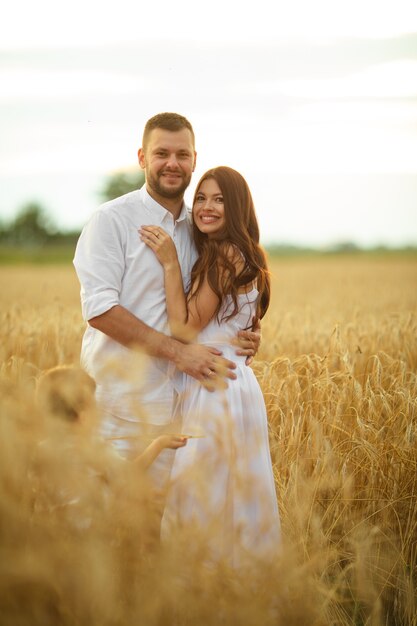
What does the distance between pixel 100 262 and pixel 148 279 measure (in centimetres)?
21

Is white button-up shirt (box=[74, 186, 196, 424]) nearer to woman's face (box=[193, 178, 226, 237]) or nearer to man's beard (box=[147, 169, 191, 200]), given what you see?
man's beard (box=[147, 169, 191, 200])

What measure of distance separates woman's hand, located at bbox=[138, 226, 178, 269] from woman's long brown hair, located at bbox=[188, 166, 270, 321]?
125 mm

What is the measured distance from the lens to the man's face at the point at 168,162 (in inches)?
126

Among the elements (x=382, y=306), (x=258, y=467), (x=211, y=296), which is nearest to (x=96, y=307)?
(x=211, y=296)

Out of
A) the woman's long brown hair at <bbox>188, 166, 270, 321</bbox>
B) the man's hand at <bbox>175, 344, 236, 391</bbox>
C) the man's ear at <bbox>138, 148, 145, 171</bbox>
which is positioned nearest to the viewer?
the man's hand at <bbox>175, 344, 236, 391</bbox>

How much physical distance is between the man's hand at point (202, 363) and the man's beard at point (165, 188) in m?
0.69

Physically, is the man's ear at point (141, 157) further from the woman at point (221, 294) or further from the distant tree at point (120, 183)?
the distant tree at point (120, 183)

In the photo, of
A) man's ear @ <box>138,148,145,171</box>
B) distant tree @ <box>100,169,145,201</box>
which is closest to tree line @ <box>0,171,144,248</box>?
distant tree @ <box>100,169,145,201</box>

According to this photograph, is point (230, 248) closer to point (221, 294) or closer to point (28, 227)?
point (221, 294)

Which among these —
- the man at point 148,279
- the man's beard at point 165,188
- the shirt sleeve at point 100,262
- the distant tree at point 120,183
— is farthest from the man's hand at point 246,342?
the distant tree at point 120,183

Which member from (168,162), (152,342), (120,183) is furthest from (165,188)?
(120,183)

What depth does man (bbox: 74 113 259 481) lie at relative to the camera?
9.87ft

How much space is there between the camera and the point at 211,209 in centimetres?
309

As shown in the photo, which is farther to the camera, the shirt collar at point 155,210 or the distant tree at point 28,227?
the distant tree at point 28,227
